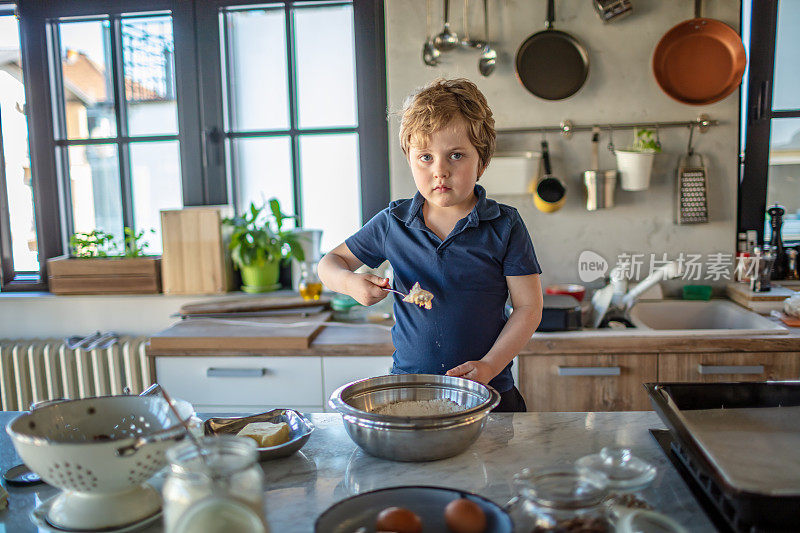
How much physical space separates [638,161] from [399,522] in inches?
82.0

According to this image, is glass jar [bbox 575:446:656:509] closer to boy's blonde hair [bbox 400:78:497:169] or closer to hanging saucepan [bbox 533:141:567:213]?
boy's blonde hair [bbox 400:78:497:169]

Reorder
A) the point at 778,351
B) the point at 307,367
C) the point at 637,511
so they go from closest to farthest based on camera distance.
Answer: the point at 637,511 → the point at 778,351 → the point at 307,367

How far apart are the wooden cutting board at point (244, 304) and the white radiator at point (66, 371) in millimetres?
Answer: 314

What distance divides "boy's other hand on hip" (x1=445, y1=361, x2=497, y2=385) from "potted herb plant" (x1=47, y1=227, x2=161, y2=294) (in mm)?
1943

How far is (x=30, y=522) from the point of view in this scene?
0.93m

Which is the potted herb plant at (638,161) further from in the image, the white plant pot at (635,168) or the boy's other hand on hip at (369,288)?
the boy's other hand on hip at (369,288)

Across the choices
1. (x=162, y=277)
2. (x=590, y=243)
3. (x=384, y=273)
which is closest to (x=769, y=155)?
(x=590, y=243)

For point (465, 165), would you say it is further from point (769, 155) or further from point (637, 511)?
point (769, 155)

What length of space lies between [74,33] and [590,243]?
2.47 metres

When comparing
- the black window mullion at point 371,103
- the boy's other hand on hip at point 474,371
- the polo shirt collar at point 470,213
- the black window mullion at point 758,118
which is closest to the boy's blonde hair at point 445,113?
the polo shirt collar at point 470,213

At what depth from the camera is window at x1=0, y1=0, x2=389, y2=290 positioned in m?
2.85

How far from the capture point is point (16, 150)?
3.06 m

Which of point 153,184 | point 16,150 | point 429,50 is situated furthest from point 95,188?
point 429,50

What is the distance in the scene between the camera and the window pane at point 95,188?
3.03 meters
